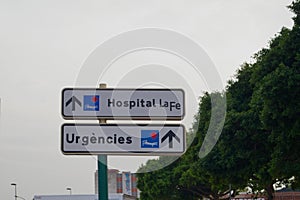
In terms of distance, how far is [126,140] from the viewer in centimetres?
621

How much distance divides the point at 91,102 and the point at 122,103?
13.3 inches

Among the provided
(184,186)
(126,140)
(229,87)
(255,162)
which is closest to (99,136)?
(126,140)

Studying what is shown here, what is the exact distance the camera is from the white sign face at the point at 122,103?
247 inches

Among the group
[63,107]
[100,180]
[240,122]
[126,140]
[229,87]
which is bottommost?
[100,180]

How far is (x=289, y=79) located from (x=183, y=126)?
13.6 m

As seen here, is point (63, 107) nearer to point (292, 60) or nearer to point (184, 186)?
point (292, 60)

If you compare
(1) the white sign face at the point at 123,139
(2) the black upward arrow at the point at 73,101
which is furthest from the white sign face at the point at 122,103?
(1) the white sign face at the point at 123,139

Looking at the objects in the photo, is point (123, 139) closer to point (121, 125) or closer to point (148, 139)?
point (121, 125)

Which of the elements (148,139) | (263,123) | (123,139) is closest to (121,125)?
(123,139)

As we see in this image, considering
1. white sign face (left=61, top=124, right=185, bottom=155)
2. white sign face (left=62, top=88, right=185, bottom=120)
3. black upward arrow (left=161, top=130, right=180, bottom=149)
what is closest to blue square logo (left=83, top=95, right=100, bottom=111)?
white sign face (left=62, top=88, right=185, bottom=120)

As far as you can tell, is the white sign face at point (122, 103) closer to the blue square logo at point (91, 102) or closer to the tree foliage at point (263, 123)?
the blue square logo at point (91, 102)

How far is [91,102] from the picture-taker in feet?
20.8

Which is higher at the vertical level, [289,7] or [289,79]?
[289,7]

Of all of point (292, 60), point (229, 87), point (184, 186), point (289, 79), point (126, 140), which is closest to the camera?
point (126, 140)
